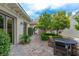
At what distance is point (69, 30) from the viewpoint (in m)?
5.69

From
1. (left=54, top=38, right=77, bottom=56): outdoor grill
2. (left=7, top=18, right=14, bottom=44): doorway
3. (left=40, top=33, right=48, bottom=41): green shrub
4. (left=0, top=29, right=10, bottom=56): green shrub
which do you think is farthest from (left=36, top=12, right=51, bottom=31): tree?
(left=0, top=29, right=10, bottom=56): green shrub

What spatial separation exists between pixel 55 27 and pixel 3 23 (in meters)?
2.22

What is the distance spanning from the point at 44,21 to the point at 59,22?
2.74 feet

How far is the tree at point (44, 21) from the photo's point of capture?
235 inches

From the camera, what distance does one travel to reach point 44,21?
6438 mm

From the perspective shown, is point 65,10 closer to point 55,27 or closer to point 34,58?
point 55,27

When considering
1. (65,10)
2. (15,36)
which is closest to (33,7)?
(65,10)

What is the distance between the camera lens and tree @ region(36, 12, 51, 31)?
597cm

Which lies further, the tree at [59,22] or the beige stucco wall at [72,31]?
the tree at [59,22]

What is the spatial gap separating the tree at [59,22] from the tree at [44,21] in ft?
0.63

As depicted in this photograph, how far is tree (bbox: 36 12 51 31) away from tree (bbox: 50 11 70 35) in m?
0.19

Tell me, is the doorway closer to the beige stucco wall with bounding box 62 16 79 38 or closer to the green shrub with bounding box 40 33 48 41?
the green shrub with bounding box 40 33 48 41

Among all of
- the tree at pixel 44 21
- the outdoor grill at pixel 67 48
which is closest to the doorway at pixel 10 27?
the tree at pixel 44 21

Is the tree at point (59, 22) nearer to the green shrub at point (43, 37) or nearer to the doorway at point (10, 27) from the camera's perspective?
the green shrub at point (43, 37)
